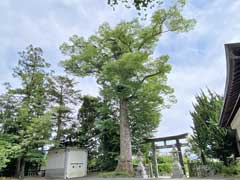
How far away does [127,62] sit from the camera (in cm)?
1345

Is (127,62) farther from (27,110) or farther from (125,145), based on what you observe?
(27,110)

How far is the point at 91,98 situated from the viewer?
66.8ft

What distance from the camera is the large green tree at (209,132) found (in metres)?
11.0

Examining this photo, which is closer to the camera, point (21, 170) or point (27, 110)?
point (27, 110)

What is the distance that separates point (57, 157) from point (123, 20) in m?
13.4

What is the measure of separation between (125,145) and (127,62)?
5992 millimetres

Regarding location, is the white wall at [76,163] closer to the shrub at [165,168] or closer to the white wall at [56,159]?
the white wall at [56,159]

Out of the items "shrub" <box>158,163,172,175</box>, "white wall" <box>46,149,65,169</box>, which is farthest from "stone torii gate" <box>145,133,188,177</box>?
"white wall" <box>46,149,65,169</box>

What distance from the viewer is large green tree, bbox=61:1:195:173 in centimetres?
1413

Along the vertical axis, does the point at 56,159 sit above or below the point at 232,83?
below

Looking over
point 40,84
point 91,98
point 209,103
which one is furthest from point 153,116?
point 40,84

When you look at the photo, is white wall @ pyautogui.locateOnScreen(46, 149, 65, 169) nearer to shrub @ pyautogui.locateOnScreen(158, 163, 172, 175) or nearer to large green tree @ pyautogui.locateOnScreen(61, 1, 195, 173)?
large green tree @ pyautogui.locateOnScreen(61, 1, 195, 173)

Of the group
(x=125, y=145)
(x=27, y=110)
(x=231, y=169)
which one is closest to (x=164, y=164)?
(x=125, y=145)

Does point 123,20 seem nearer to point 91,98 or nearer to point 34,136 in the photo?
point 91,98
